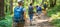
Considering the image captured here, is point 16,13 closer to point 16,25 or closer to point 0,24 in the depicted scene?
point 16,25

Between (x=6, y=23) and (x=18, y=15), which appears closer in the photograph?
(x=18, y=15)

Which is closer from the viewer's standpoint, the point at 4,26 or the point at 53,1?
the point at 4,26

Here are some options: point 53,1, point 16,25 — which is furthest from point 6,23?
point 53,1

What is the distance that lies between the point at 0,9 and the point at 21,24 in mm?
2996

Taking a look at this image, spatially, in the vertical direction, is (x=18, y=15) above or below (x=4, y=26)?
above

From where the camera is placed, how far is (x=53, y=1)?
108 ft

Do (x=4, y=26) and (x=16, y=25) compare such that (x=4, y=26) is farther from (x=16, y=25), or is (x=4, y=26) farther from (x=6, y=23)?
(x=16, y=25)

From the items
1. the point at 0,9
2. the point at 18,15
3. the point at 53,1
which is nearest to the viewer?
the point at 18,15

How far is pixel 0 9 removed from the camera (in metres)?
11.3

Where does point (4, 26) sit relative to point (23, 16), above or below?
below

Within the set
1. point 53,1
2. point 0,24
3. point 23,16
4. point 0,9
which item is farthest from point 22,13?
point 53,1

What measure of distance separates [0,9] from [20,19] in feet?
9.85

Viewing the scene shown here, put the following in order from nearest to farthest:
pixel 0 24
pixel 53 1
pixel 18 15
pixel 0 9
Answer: pixel 18 15, pixel 0 24, pixel 0 9, pixel 53 1

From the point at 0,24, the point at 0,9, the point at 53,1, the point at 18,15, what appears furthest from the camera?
the point at 53,1
